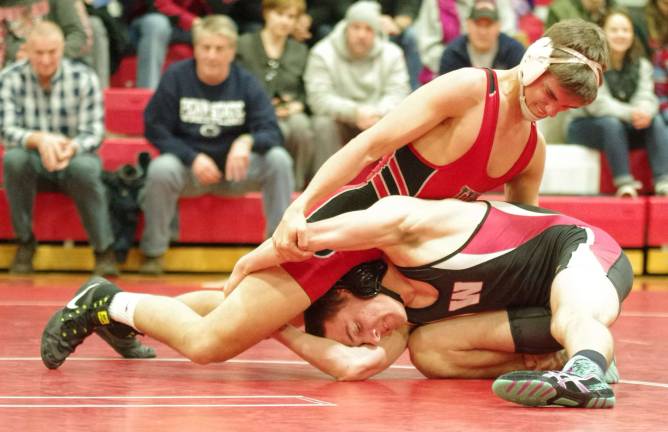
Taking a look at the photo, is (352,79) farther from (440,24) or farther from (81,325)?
(81,325)

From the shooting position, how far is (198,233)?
707cm

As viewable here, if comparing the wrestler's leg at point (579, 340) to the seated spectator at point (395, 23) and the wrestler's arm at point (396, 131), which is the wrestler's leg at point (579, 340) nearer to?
the wrestler's arm at point (396, 131)

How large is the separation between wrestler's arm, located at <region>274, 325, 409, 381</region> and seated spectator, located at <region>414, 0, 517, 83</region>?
4.27 meters

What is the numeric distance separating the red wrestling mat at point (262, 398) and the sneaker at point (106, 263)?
6.46ft

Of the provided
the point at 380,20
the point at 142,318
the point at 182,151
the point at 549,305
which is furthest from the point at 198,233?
the point at 549,305

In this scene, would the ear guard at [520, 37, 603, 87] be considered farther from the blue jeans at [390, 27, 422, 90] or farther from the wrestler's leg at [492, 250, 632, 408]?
the blue jeans at [390, 27, 422, 90]

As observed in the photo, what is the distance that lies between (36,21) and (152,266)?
173cm

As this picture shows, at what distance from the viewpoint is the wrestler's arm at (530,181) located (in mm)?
4074

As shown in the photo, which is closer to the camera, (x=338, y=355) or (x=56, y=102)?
(x=338, y=355)

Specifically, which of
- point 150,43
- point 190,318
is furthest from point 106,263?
point 190,318

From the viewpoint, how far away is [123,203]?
6.91 metres

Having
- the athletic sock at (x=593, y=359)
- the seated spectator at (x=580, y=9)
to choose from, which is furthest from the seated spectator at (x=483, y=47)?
the athletic sock at (x=593, y=359)

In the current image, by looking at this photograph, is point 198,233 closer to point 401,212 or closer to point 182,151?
point 182,151

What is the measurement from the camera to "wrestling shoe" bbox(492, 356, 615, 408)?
327cm
